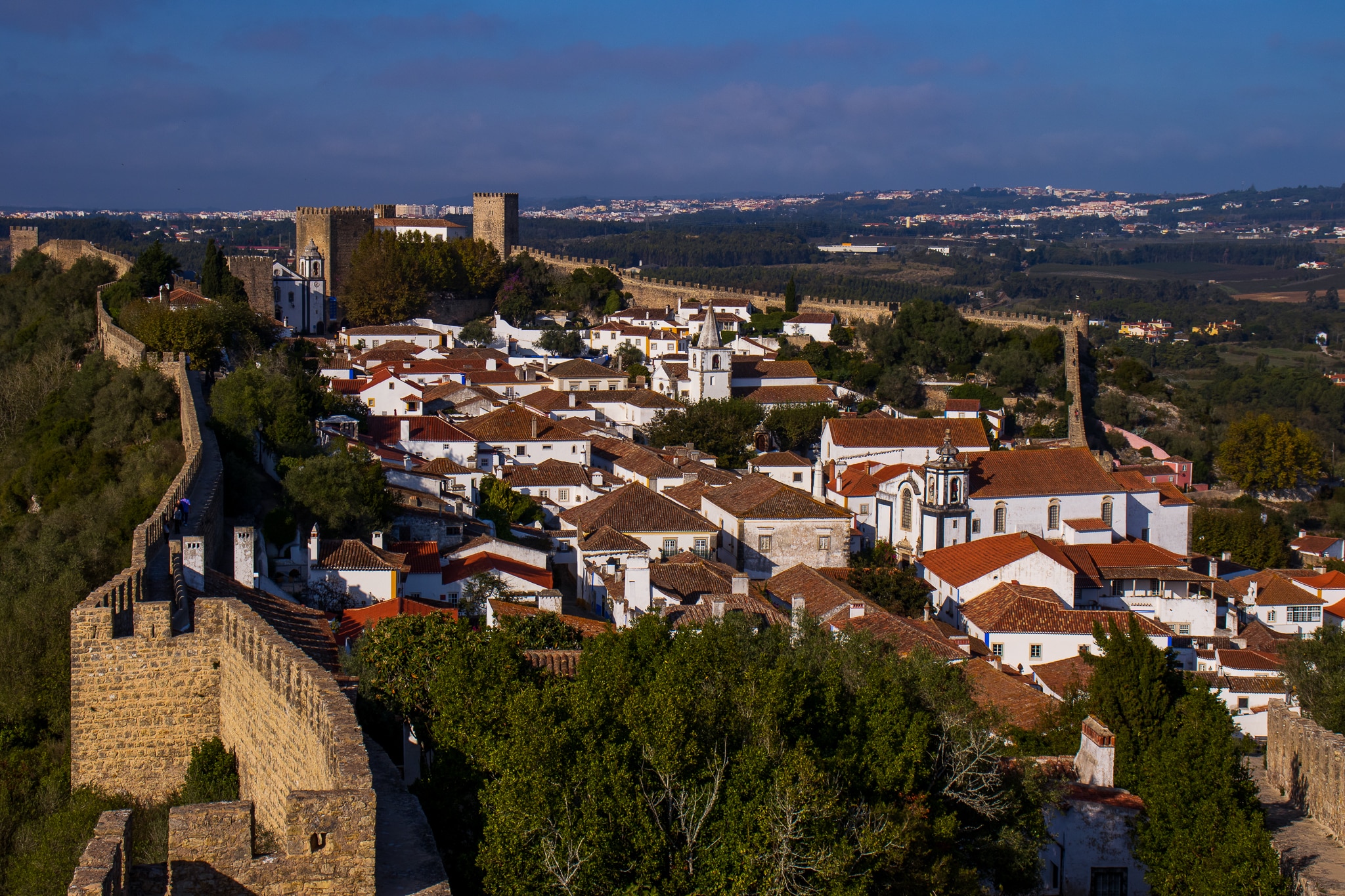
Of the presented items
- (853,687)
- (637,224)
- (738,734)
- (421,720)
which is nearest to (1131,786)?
(853,687)

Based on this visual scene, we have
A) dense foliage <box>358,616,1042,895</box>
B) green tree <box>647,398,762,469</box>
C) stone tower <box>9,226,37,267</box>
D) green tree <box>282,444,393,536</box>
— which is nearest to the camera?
dense foliage <box>358,616,1042,895</box>

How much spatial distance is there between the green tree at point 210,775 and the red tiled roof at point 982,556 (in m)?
18.4

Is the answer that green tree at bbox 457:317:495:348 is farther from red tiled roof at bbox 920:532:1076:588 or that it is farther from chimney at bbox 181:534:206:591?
chimney at bbox 181:534:206:591

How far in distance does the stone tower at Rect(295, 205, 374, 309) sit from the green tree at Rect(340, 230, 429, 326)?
6.26 feet

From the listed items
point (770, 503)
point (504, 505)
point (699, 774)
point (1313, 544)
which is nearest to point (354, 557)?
point (504, 505)

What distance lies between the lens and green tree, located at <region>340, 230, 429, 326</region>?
44.0 metres

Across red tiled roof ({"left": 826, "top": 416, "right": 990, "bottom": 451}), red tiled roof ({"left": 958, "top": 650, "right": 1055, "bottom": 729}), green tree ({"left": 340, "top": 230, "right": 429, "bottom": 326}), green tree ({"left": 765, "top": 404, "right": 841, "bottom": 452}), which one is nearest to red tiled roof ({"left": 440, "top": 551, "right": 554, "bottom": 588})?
red tiled roof ({"left": 958, "top": 650, "right": 1055, "bottom": 729})

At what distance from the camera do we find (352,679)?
9.39 meters

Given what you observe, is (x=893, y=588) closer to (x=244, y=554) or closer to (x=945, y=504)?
(x=945, y=504)

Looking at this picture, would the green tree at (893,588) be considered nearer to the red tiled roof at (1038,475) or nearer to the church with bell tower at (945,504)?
the church with bell tower at (945,504)

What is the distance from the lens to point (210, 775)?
822 cm

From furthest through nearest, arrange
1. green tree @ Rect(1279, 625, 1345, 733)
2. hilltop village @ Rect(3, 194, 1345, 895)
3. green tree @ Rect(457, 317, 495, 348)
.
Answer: green tree @ Rect(457, 317, 495, 348) → green tree @ Rect(1279, 625, 1345, 733) → hilltop village @ Rect(3, 194, 1345, 895)

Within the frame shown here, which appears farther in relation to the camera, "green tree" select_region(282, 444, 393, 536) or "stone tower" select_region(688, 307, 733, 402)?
"stone tower" select_region(688, 307, 733, 402)

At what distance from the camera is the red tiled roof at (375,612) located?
14047 mm
